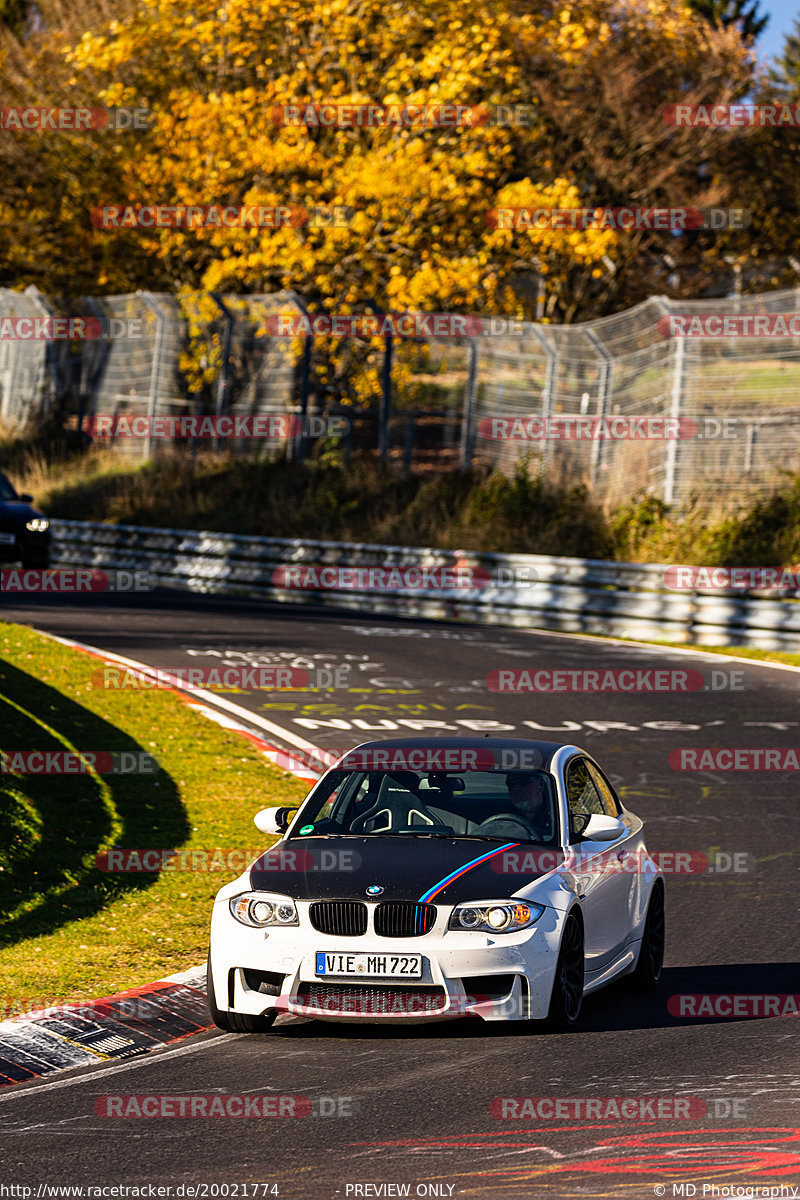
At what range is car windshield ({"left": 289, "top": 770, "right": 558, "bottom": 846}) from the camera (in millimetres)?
8445

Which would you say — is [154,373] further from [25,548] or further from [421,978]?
[421,978]

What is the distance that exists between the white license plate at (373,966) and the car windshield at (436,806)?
955 mm

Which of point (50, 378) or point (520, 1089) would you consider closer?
point (520, 1089)

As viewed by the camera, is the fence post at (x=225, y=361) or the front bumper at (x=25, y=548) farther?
the fence post at (x=225, y=361)

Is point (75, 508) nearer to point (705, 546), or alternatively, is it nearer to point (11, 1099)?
point (705, 546)

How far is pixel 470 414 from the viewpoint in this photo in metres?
33.0

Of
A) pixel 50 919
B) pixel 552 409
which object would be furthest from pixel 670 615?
pixel 50 919

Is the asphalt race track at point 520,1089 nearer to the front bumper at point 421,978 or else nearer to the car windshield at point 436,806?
the front bumper at point 421,978

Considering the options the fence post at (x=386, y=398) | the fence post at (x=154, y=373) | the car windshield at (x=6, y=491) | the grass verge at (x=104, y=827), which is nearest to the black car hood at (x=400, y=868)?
the grass verge at (x=104, y=827)

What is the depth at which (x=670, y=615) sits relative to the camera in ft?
79.8

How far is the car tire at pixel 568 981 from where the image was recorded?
7691 mm

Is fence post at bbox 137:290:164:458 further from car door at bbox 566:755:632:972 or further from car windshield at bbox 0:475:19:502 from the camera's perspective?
car door at bbox 566:755:632:972

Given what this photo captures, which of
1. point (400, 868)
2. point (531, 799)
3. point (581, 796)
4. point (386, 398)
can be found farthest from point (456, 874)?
point (386, 398)

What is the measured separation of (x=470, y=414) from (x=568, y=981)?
84.2ft
